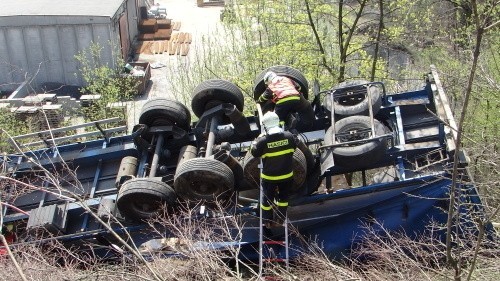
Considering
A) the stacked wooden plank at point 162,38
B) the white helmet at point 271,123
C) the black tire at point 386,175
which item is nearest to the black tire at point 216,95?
the white helmet at point 271,123

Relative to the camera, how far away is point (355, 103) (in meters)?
7.22

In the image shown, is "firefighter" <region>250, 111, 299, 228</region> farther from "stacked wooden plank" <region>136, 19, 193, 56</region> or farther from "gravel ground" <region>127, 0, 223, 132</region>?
"stacked wooden plank" <region>136, 19, 193, 56</region>

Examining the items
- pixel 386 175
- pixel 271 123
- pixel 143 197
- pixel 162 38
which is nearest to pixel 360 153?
pixel 386 175

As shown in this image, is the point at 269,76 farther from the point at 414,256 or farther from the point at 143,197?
the point at 414,256

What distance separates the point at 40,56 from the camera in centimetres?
1688

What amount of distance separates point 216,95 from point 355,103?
1.80 meters

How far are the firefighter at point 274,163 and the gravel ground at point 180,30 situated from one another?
9199 millimetres

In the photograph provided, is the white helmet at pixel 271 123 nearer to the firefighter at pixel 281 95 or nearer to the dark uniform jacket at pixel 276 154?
the dark uniform jacket at pixel 276 154

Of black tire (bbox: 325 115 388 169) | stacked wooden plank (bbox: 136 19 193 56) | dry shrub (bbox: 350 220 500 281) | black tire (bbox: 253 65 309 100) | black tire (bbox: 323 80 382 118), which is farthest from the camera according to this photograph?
stacked wooden plank (bbox: 136 19 193 56)

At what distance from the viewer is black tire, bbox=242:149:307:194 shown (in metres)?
6.08

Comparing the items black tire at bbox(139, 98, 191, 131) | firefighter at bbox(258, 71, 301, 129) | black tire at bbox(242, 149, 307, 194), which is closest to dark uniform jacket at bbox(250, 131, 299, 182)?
black tire at bbox(242, 149, 307, 194)

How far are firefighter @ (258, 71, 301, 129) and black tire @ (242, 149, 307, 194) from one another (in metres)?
0.57

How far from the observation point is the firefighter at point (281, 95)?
6625 millimetres

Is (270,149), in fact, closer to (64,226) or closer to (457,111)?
(64,226)
